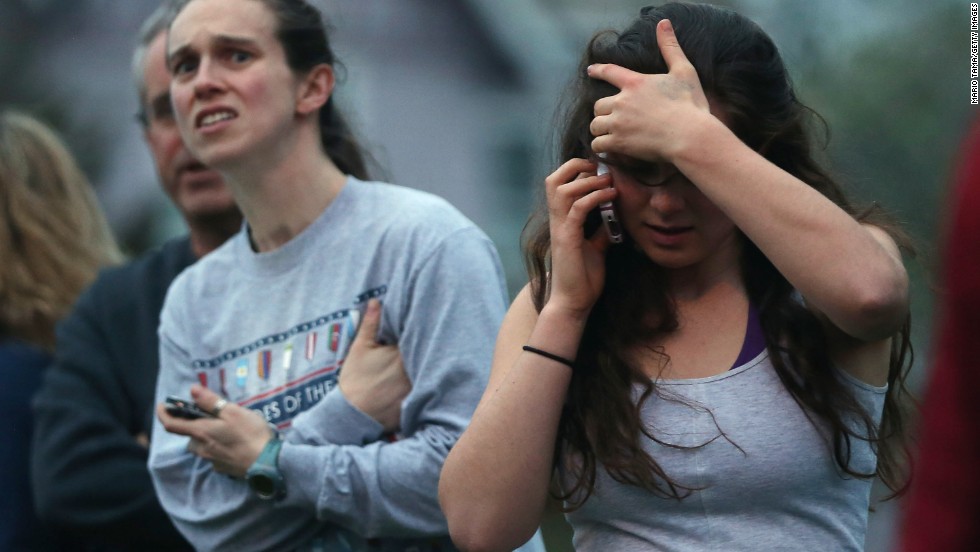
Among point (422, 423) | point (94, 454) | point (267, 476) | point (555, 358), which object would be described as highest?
point (555, 358)

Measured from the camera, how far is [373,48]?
10125 millimetres

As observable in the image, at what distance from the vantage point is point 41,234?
13.9ft

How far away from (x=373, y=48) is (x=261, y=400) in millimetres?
7345

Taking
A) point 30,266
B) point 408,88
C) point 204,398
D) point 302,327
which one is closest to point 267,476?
point 204,398

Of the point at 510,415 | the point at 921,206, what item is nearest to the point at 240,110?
the point at 510,415

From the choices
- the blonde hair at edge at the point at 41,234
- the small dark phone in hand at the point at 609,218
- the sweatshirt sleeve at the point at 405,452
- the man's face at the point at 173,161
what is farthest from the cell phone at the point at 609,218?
the blonde hair at edge at the point at 41,234

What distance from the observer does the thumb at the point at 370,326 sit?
116 inches

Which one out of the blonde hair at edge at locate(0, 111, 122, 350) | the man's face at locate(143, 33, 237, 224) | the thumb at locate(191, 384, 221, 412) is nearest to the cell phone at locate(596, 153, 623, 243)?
the thumb at locate(191, 384, 221, 412)

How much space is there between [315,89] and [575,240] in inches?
49.7

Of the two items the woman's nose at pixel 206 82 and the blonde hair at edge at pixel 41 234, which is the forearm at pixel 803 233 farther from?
the blonde hair at edge at pixel 41 234

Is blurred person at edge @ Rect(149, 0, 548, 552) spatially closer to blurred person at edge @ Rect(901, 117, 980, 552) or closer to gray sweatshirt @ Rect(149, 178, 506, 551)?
gray sweatshirt @ Rect(149, 178, 506, 551)

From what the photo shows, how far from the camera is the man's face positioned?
13.2 ft

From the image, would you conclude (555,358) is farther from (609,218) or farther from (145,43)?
(145,43)

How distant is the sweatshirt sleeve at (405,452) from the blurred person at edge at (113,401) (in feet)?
1.59
